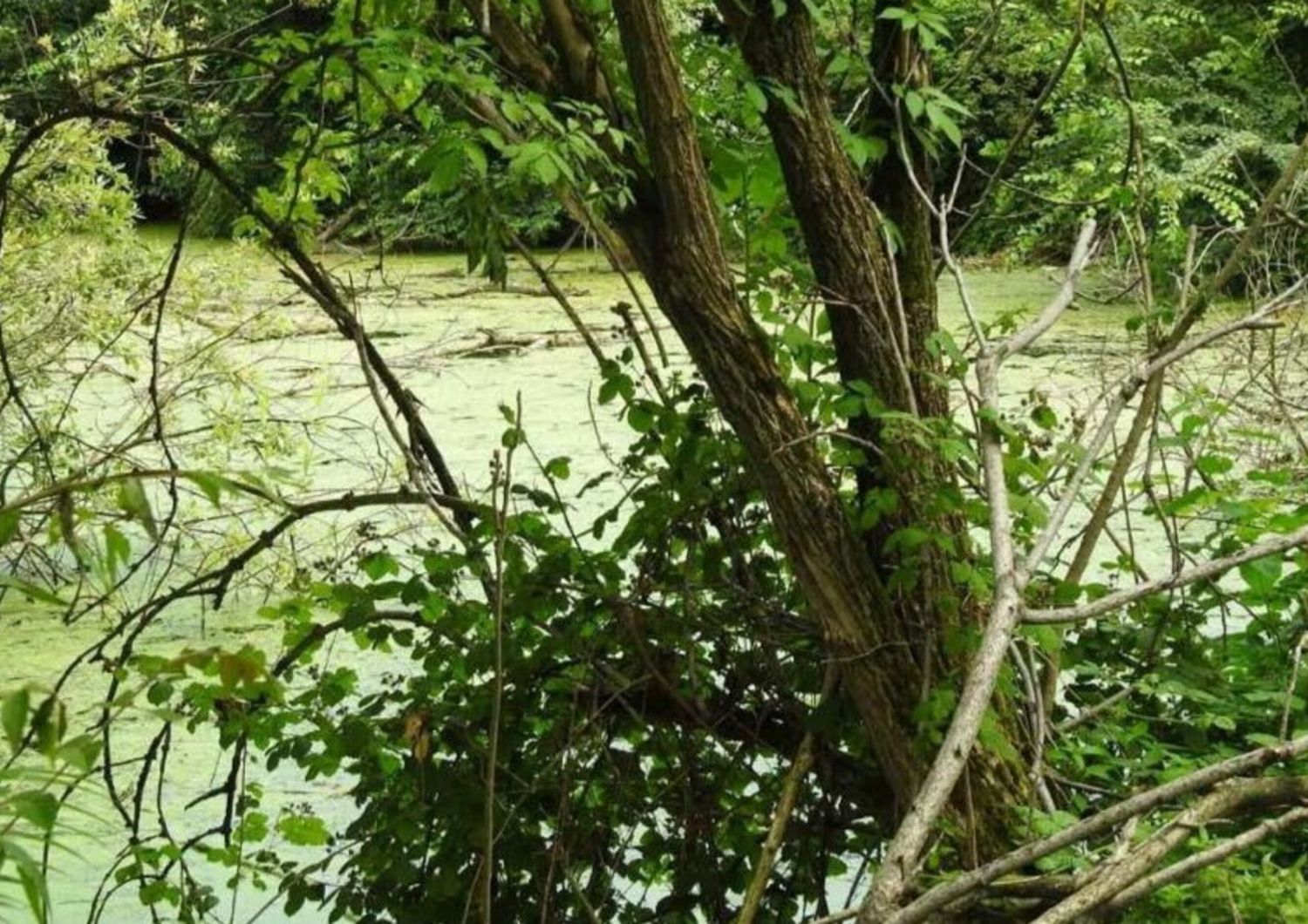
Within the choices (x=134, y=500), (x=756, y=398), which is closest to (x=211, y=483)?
(x=134, y=500)

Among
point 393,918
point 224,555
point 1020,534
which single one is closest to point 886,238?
point 1020,534

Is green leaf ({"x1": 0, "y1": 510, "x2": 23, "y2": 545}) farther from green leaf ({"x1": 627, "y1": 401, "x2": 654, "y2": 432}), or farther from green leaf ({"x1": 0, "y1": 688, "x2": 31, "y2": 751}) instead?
green leaf ({"x1": 627, "y1": 401, "x2": 654, "y2": 432})

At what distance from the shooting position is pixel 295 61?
2.12 metres

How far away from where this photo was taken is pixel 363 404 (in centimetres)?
648

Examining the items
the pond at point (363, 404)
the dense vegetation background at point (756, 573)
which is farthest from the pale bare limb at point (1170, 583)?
the pond at point (363, 404)

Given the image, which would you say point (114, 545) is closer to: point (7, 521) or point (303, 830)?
point (7, 521)

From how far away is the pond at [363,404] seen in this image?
328 centimetres

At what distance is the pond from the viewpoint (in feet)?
10.8

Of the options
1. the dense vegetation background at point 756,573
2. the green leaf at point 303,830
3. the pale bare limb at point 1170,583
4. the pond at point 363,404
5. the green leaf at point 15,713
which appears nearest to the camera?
the green leaf at point 15,713

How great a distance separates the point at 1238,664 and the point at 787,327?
71cm

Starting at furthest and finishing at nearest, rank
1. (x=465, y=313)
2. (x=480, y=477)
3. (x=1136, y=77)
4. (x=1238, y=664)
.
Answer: (x=465, y=313) → (x=1136, y=77) → (x=480, y=477) → (x=1238, y=664)

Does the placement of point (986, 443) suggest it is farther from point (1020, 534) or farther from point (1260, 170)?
point (1260, 170)

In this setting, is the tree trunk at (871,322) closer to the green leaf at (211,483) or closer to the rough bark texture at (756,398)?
the rough bark texture at (756,398)

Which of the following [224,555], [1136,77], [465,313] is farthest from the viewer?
[465,313]
